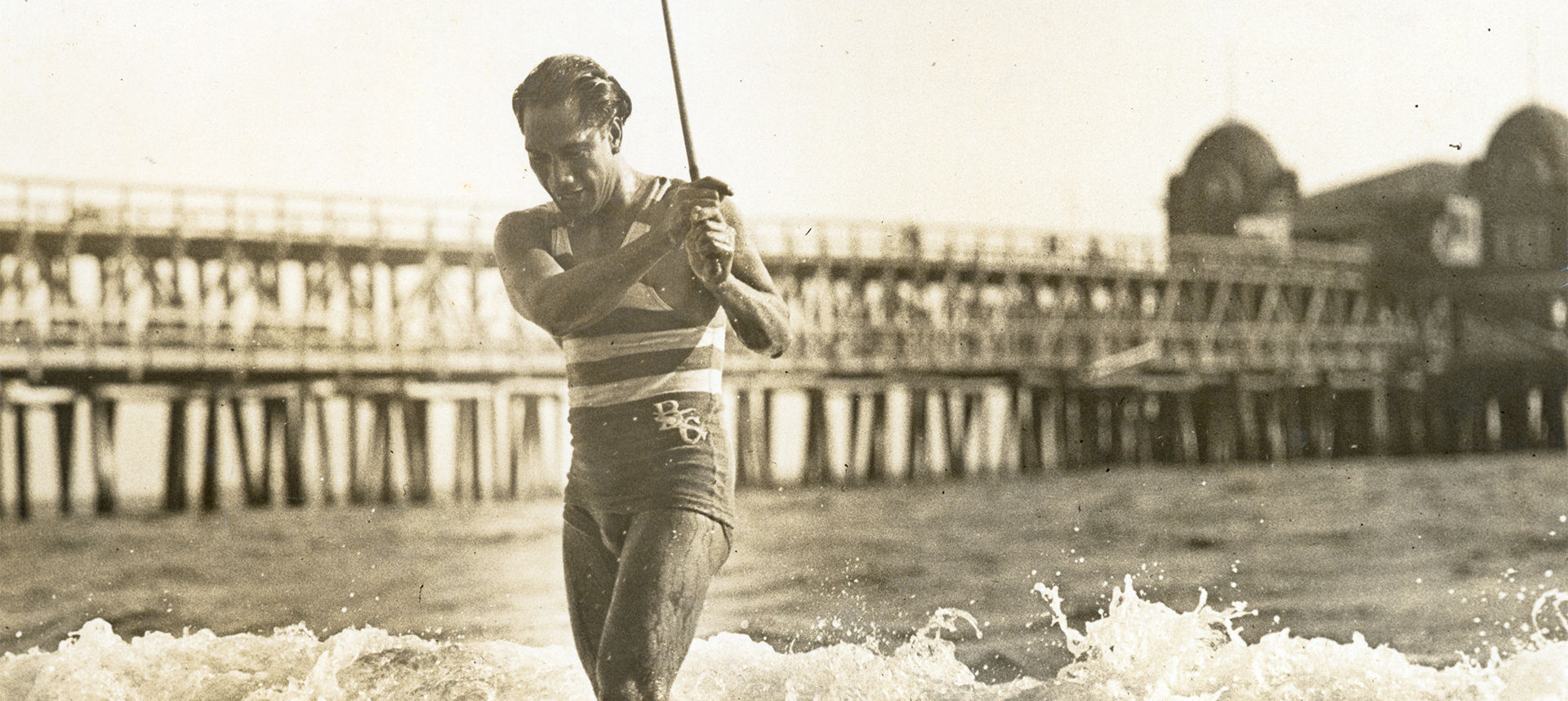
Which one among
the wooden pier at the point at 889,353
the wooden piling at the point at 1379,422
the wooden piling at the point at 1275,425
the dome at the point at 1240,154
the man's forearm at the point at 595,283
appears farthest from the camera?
the dome at the point at 1240,154

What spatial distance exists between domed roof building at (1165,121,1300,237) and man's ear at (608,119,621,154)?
30.1m

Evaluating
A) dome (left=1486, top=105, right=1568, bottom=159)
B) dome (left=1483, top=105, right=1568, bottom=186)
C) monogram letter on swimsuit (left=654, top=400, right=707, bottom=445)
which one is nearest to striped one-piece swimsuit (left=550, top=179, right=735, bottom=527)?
monogram letter on swimsuit (left=654, top=400, right=707, bottom=445)

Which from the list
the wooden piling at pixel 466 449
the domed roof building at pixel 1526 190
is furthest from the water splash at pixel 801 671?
the domed roof building at pixel 1526 190

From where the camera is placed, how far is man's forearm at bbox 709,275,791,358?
14.1 ft

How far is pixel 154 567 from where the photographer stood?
16.2 m

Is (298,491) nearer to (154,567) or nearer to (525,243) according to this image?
(154,567)

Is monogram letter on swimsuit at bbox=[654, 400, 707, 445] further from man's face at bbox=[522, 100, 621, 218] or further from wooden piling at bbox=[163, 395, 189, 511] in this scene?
wooden piling at bbox=[163, 395, 189, 511]

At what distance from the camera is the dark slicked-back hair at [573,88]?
14.5ft

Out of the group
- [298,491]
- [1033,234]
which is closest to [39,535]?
[298,491]

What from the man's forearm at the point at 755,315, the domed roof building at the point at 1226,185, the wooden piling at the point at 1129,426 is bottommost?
the wooden piling at the point at 1129,426

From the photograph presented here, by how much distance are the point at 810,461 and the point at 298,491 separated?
9.08 metres

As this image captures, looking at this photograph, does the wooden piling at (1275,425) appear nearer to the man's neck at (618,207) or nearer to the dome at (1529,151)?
the dome at (1529,151)

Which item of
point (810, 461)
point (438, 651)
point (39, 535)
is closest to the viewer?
point (438, 651)

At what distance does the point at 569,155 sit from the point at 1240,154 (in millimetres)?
38443
